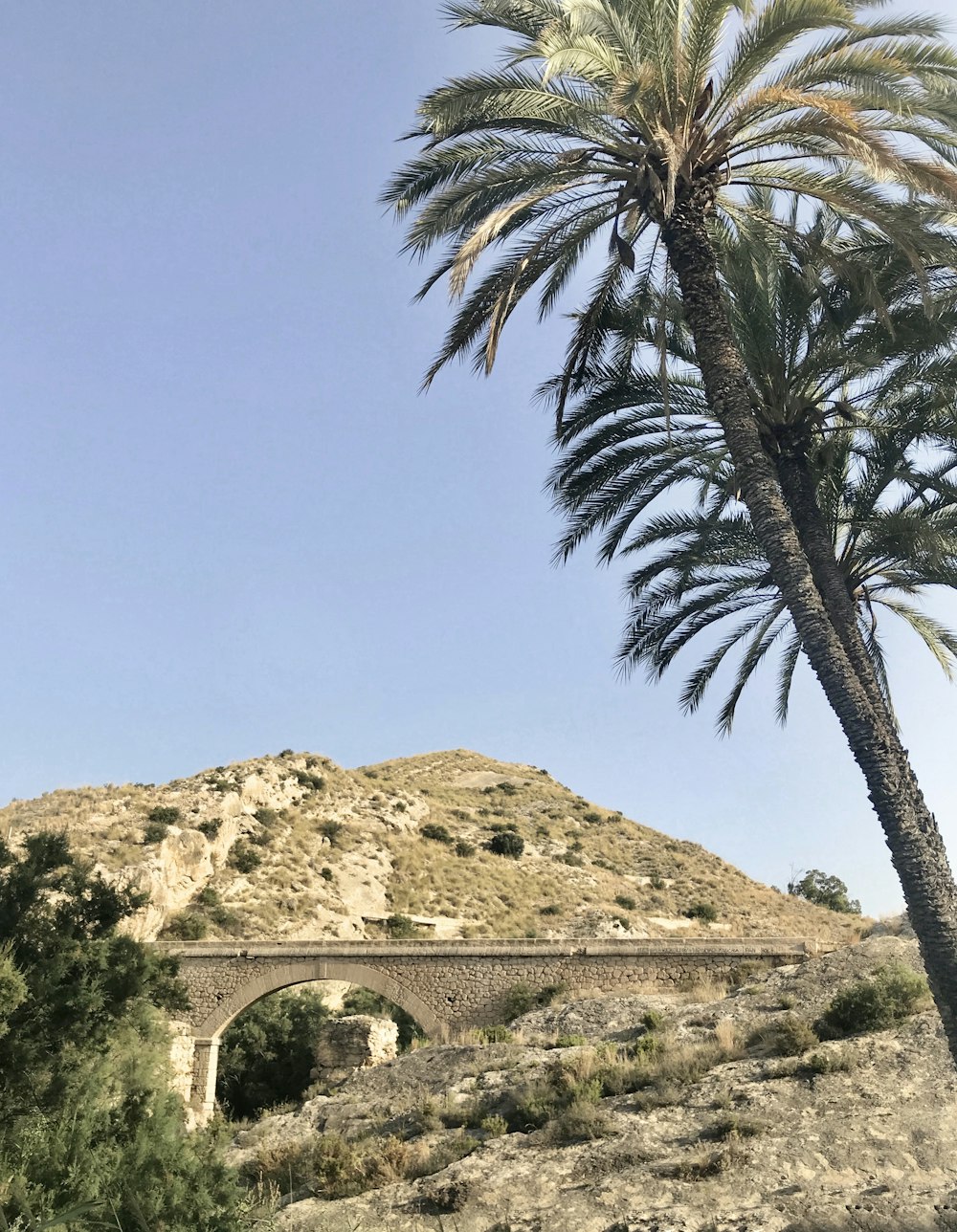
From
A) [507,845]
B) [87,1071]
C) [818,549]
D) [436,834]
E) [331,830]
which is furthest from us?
[436,834]

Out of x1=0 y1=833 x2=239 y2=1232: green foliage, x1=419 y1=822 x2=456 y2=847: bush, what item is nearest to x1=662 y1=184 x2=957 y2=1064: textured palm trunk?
x1=0 y1=833 x2=239 y2=1232: green foliage

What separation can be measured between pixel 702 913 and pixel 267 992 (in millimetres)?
24236

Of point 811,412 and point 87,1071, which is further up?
point 811,412

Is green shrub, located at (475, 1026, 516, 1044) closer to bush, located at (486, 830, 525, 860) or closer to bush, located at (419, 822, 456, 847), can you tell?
bush, located at (486, 830, 525, 860)

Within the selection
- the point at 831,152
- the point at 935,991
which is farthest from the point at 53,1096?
the point at 831,152

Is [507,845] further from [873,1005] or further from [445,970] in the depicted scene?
[873,1005]

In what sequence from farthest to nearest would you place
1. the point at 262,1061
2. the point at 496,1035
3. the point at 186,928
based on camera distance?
the point at 186,928 < the point at 262,1061 < the point at 496,1035

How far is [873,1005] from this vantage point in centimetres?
1439

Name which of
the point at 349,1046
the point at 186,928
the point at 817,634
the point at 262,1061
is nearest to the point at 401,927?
the point at 186,928

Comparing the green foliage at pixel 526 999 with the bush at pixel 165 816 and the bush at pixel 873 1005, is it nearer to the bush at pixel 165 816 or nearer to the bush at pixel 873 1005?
the bush at pixel 873 1005

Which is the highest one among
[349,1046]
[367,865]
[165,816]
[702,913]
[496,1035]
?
[165,816]

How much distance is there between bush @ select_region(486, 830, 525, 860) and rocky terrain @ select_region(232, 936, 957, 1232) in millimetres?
31477

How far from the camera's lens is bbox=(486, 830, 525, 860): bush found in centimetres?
4897

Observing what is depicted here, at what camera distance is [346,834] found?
4531cm
